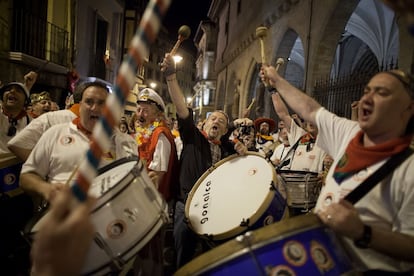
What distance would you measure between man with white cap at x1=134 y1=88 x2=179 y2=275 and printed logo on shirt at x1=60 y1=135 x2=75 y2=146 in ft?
3.36

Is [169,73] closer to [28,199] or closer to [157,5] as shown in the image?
[28,199]

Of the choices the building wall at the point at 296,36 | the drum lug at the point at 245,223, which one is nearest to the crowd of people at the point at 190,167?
the drum lug at the point at 245,223

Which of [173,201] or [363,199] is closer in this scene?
[363,199]

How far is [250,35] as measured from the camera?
19.6 m

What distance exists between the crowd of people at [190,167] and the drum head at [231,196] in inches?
5.2

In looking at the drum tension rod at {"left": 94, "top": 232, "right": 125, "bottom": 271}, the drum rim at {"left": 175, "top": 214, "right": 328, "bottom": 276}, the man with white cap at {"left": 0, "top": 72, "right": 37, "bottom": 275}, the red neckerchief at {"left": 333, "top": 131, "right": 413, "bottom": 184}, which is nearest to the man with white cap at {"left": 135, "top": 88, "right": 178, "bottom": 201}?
the man with white cap at {"left": 0, "top": 72, "right": 37, "bottom": 275}

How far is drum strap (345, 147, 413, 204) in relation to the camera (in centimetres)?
179

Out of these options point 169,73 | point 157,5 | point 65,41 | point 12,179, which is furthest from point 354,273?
point 65,41

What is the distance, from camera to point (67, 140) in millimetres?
2668

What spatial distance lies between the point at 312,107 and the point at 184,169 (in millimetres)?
1867

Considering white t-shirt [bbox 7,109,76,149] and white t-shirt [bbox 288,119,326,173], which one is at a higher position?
white t-shirt [bbox 7,109,76,149]

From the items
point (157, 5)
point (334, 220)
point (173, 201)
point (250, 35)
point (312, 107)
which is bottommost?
point (173, 201)

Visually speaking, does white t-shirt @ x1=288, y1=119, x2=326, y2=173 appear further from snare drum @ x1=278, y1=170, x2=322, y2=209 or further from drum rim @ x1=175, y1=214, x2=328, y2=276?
drum rim @ x1=175, y1=214, x2=328, y2=276

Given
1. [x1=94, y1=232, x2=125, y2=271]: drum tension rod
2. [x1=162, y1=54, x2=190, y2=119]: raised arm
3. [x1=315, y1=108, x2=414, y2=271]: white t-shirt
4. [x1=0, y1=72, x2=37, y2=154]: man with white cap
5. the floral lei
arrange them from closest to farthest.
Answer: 1. [x1=315, y1=108, x2=414, y2=271]: white t-shirt
2. [x1=94, y1=232, x2=125, y2=271]: drum tension rod
3. [x1=162, y1=54, x2=190, y2=119]: raised arm
4. [x1=0, y1=72, x2=37, y2=154]: man with white cap
5. the floral lei
